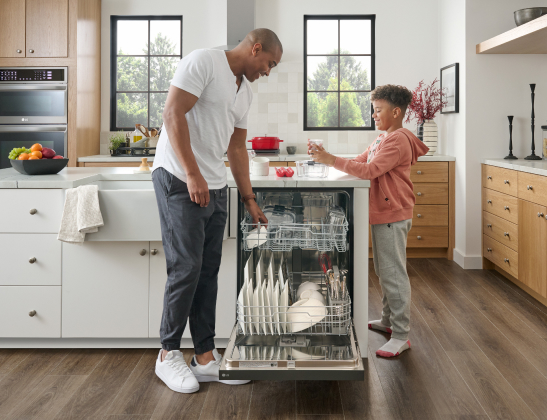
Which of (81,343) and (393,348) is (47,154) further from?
(393,348)

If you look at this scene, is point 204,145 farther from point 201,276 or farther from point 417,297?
point 417,297

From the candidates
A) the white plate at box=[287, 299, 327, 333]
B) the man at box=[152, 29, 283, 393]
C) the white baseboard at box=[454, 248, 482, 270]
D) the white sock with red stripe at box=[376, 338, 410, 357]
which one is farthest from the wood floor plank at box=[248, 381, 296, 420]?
the white baseboard at box=[454, 248, 482, 270]

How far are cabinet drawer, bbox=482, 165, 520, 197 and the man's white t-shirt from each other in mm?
2269

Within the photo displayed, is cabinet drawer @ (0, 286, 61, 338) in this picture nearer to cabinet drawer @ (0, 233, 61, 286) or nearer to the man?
cabinet drawer @ (0, 233, 61, 286)

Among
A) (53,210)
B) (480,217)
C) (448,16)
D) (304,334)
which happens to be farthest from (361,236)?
(448,16)

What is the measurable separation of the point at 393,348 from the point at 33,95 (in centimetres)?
368

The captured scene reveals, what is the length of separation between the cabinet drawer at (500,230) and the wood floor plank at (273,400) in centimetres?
211

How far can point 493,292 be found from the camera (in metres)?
3.50

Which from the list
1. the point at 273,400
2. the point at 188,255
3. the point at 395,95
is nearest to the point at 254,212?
the point at 188,255

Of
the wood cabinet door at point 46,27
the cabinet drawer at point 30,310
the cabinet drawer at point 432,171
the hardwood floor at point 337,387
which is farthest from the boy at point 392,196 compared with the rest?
the wood cabinet door at point 46,27

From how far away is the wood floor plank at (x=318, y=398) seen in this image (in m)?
1.92

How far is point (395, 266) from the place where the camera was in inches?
95.0

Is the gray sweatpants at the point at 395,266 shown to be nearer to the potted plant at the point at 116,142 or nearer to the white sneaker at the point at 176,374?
the white sneaker at the point at 176,374

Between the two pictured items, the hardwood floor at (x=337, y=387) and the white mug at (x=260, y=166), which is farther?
the white mug at (x=260, y=166)
